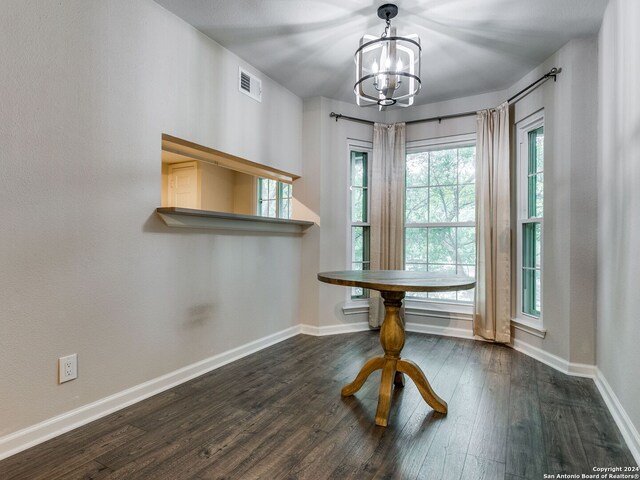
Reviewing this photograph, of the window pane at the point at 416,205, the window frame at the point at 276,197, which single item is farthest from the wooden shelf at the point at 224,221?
the window pane at the point at 416,205

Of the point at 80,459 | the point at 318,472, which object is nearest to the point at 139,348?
the point at 80,459

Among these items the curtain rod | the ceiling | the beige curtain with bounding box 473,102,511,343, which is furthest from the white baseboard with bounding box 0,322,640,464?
the ceiling

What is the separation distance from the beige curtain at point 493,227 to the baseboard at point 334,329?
1.15 m

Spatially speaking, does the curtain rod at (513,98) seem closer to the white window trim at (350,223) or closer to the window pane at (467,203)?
the white window trim at (350,223)

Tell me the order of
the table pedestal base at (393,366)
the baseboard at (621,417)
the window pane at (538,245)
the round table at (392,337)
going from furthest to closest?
1. the window pane at (538,245)
2. the table pedestal base at (393,366)
3. the round table at (392,337)
4. the baseboard at (621,417)

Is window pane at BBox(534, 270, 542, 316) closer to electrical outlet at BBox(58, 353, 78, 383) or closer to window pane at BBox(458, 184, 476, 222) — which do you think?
window pane at BBox(458, 184, 476, 222)

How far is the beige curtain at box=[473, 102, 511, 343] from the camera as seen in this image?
323 centimetres

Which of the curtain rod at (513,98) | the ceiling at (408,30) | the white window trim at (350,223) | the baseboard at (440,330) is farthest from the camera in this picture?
the white window trim at (350,223)

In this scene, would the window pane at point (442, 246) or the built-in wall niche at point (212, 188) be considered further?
the window pane at point (442, 246)

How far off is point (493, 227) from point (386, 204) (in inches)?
42.8

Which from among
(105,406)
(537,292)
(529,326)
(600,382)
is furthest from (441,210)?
(105,406)

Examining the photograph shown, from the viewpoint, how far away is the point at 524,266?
10.5 ft

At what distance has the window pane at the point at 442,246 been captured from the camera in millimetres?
3732

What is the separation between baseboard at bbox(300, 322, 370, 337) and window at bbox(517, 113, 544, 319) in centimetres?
155
